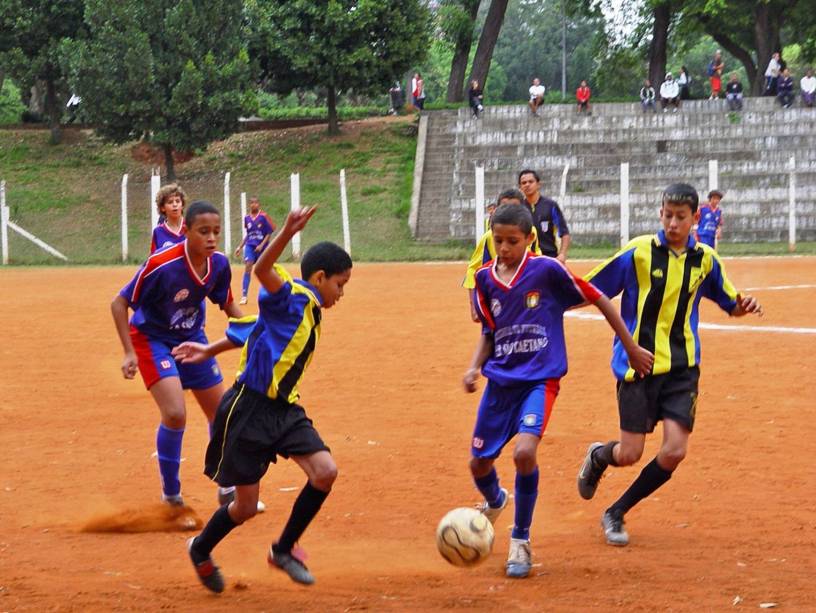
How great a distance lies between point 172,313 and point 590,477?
252 cm

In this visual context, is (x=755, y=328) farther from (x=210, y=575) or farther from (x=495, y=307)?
(x=210, y=575)

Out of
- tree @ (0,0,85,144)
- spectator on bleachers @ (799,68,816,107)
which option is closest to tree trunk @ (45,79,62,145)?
tree @ (0,0,85,144)

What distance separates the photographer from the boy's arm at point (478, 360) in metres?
6.03

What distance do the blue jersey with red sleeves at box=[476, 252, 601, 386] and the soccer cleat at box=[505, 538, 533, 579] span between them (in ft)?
2.50

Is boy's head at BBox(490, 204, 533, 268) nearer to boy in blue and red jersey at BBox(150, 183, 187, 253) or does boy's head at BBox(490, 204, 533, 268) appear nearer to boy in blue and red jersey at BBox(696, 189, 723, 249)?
boy in blue and red jersey at BBox(150, 183, 187, 253)

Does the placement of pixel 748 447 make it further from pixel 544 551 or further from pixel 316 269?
pixel 316 269

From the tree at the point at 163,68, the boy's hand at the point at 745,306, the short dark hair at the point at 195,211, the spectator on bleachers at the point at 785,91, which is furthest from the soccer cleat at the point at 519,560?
the spectator on bleachers at the point at 785,91

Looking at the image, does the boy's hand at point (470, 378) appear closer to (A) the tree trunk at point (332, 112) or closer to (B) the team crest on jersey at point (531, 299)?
(B) the team crest on jersey at point (531, 299)

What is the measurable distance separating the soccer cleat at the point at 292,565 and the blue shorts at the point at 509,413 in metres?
1.09

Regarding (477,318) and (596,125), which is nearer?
(477,318)

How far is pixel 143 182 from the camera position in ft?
135

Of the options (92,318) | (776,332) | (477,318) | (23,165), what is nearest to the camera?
(477,318)

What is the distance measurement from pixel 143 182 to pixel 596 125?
15.1 m

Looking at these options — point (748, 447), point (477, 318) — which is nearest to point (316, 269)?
point (477, 318)
